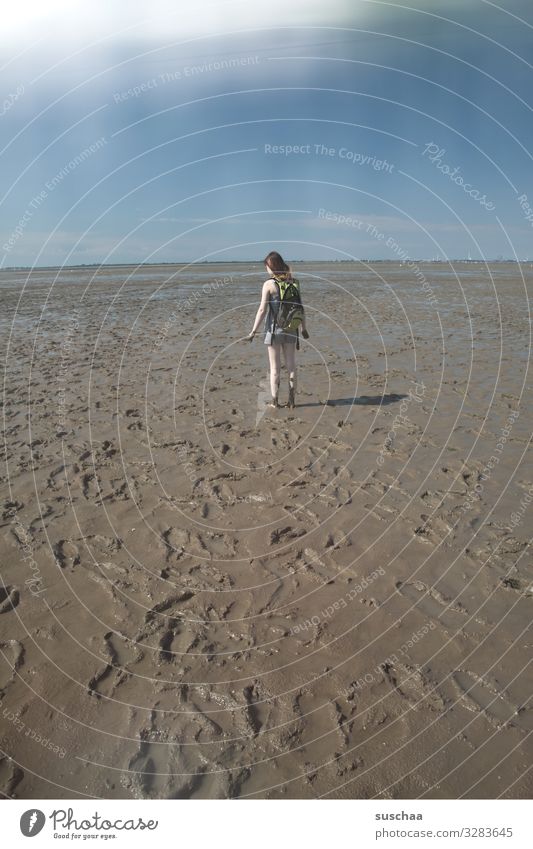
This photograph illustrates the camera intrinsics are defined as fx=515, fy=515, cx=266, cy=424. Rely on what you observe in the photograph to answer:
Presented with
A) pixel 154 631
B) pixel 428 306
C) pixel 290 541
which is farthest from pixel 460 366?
pixel 428 306

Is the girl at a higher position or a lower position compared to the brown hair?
lower

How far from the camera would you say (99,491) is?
7.09m

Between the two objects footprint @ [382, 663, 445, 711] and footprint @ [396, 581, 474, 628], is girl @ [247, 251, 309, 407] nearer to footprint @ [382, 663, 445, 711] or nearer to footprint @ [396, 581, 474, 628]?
footprint @ [396, 581, 474, 628]

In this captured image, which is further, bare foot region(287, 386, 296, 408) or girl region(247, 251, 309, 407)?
bare foot region(287, 386, 296, 408)

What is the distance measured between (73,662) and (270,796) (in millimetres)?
1994

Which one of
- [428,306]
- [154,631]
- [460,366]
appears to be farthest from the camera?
[428,306]

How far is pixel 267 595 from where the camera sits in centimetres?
505

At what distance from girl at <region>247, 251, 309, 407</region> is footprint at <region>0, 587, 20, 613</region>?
230 inches

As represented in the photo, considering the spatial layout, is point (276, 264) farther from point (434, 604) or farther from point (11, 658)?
point (11, 658)

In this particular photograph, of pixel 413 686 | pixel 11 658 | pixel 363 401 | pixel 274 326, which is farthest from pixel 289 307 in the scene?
pixel 11 658

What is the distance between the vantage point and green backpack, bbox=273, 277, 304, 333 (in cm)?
927

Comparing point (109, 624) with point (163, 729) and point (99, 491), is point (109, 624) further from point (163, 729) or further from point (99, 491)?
point (99, 491)

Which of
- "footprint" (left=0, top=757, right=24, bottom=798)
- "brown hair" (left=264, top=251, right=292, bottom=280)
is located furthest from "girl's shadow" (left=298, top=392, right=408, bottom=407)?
"footprint" (left=0, top=757, right=24, bottom=798)

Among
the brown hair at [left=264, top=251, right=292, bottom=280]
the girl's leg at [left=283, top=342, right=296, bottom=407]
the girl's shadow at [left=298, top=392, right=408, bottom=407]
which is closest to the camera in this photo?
the brown hair at [left=264, top=251, right=292, bottom=280]
